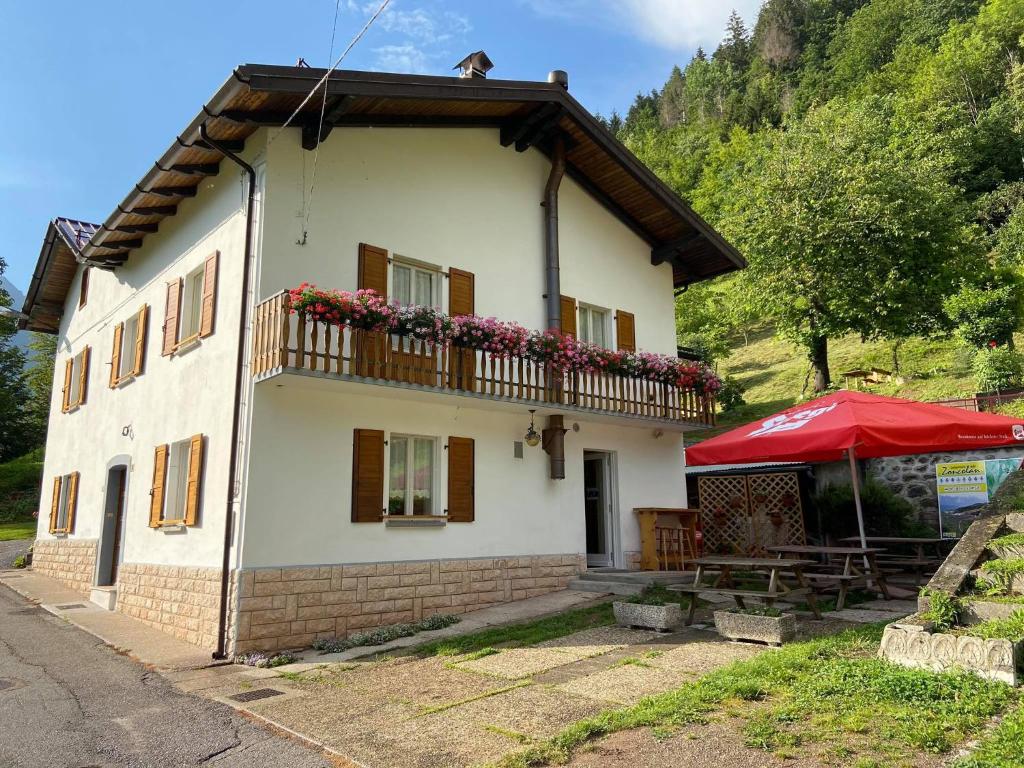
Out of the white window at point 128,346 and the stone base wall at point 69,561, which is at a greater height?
the white window at point 128,346

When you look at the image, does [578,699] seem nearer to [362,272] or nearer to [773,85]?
[362,272]

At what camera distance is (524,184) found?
13.1 meters

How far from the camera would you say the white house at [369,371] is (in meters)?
9.21

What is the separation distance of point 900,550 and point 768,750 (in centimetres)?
1081

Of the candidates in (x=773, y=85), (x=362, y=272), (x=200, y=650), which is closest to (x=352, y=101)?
(x=362, y=272)

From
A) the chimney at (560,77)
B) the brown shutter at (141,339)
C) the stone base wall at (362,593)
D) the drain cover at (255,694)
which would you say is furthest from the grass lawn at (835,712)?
the brown shutter at (141,339)

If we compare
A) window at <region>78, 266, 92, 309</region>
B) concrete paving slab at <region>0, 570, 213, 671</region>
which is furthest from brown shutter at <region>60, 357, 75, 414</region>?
concrete paving slab at <region>0, 570, 213, 671</region>

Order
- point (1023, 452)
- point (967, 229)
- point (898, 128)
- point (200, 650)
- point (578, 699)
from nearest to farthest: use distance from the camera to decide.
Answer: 1. point (578, 699)
2. point (200, 650)
3. point (1023, 452)
4. point (967, 229)
5. point (898, 128)

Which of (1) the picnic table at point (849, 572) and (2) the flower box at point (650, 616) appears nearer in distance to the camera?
(2) the flower box at point (650, 616)

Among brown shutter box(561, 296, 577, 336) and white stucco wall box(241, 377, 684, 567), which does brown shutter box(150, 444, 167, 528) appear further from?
brown shutter box(561, 296, 577, 336)

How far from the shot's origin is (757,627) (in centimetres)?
734

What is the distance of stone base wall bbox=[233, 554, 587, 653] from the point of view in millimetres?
8727

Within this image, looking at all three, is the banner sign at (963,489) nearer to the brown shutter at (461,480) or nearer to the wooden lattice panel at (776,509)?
the wooden lattice panel at (776,509)

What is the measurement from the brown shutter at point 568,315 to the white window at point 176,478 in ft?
21.4
